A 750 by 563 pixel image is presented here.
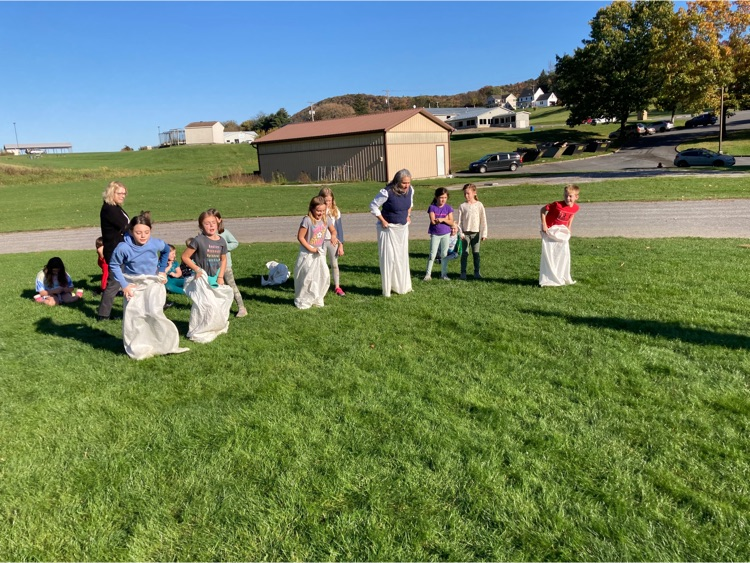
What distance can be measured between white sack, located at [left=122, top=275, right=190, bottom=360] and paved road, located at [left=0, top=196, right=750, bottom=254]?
8.61m

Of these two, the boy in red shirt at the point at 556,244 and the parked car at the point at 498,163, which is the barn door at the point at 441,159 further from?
the boy in red shirt at the point at 556,244

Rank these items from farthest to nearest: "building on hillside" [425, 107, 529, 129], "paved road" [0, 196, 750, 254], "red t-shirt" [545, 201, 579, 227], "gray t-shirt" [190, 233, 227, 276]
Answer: "building on hillside" [425, 107, 529, 129], "paved road" [0, 196, 750, 254], "red t-shirt" [545, 201, 579, 227], "gray t-shirt" [190, 233, 227, 276]

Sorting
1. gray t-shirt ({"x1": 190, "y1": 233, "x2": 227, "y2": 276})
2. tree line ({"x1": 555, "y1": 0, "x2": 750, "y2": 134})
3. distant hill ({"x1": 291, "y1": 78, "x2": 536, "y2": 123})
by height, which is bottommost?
gray t-shirt ({"x1": 190, "y1": 233, "x2": 227, "y2": 276})

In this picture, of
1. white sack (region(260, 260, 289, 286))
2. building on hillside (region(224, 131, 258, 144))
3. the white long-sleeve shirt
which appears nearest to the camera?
the white long-sleeve shirt

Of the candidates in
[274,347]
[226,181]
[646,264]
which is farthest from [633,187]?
[226,181]

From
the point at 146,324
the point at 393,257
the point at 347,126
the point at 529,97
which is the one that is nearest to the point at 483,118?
the point at 529,97

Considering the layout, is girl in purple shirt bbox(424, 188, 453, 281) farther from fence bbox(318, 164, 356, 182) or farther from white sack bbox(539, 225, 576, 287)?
fence bbox(318, 164, 356, 182)

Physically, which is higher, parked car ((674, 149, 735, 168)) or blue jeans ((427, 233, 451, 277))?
parked car ((674, 149, 735, 168))

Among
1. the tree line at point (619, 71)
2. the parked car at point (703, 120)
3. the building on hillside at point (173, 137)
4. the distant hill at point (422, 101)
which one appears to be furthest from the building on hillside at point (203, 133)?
the parked car at point (703, 120)

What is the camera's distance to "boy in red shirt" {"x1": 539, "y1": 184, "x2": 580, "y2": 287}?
7809 mm

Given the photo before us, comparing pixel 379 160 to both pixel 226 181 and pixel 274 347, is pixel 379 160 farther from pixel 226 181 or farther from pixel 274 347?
pixel 274 347

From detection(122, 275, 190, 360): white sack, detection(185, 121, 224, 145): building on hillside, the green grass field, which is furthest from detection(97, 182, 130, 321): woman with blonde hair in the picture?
detection(185, 121, 224, 145): building on hillside

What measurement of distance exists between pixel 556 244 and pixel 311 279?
141 inches

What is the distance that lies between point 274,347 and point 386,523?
3146 mm
